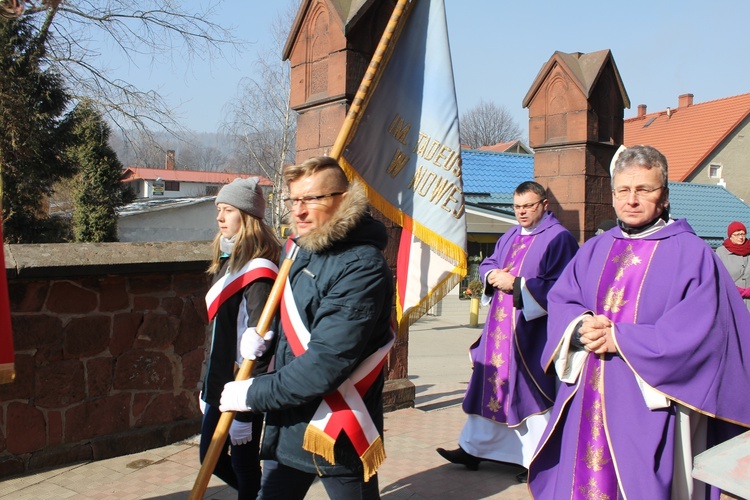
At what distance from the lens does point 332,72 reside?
5609mm

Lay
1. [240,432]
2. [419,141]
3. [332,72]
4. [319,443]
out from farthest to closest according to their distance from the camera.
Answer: [332,72], [419,141], [240,432], [319,443]

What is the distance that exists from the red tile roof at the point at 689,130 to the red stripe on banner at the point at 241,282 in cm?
3074

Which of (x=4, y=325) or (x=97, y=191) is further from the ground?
(x=97, y=191)

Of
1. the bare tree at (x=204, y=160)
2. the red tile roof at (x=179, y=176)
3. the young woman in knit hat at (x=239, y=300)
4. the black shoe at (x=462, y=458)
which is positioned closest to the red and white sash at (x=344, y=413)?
the young woman in knit hat at (x=239, y=300)

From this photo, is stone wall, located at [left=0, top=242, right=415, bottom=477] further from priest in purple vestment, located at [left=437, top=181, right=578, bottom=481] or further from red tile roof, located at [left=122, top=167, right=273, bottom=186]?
red tile roof, located at [left=122, top=167, right=273, bottom=186]

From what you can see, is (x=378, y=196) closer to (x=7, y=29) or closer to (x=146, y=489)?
(x=146, y=489)

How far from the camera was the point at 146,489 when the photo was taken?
14.0ft

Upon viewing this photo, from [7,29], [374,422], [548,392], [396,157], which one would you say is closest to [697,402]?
[374,422]

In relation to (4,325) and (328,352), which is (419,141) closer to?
(328,352)

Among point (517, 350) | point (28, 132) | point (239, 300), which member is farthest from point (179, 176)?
point (239, 300)

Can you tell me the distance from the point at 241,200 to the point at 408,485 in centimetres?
206

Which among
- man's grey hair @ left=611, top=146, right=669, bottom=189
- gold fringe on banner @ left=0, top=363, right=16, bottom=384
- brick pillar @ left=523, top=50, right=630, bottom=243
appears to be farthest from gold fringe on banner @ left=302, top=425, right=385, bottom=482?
brick pillar @ left=523, top=50, right=630, bottom=243

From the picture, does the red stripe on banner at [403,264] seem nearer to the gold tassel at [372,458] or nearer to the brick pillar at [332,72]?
the brick pillar at [332,72]

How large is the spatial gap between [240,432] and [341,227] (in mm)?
1216
